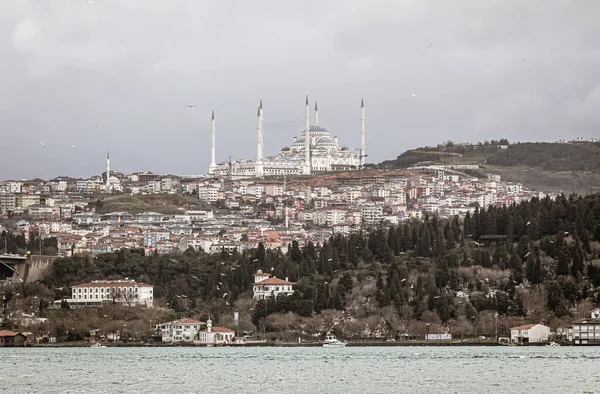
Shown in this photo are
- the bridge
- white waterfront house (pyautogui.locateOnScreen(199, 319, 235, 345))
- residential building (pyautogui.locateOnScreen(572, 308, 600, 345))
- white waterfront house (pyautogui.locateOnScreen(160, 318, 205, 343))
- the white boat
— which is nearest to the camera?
residential building (pyautogui.locateOnScreen(572, 308, 600, 345))

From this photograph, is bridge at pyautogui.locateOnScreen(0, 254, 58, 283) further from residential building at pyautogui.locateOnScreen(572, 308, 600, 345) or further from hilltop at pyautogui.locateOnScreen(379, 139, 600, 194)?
hilltop at pyautogui.locateOnScreen(379, 139, 600, 194)

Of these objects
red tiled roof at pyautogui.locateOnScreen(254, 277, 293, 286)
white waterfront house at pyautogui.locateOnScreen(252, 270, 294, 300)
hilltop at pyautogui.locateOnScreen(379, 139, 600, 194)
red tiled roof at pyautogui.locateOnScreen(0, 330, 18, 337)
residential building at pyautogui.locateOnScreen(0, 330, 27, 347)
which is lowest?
residential building at pyautogui.locateOnScreen(0, 330, 27, 347)

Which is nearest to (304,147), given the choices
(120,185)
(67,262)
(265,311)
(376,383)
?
(120,185)

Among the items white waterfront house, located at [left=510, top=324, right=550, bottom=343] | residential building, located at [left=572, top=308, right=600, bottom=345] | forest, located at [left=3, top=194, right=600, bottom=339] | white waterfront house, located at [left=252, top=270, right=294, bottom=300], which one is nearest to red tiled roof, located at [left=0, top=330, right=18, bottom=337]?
forest, located at [left=3, top=194, right=600, bottom=339]

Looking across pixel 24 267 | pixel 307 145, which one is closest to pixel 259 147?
pixel 307 145

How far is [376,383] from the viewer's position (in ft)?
153

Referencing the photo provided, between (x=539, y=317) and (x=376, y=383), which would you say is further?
(x=539, y=317)

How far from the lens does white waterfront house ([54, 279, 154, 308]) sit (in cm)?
8362

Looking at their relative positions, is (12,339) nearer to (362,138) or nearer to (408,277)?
(408,277)

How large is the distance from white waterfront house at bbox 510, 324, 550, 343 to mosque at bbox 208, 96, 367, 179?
100762 mm

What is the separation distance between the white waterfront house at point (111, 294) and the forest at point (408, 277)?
1.04 m

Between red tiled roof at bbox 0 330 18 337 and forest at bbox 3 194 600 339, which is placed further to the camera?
red tiled roof at bbox 0 330 18 337

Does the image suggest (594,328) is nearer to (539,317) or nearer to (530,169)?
(539,317)

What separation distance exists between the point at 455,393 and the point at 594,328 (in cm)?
2773
